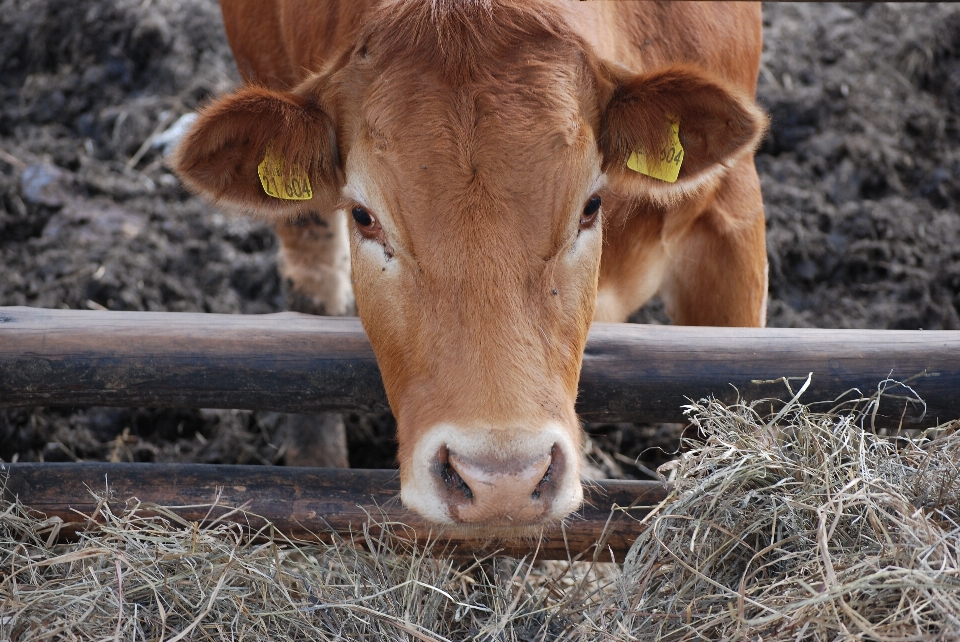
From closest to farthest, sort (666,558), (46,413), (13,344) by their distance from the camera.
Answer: (666,558) < (13,344) < (46,413)

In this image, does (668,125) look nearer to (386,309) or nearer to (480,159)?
(480,159)

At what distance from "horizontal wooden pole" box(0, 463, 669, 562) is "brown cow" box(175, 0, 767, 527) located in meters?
0.37

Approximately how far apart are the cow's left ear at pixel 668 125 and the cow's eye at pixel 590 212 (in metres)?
0.15

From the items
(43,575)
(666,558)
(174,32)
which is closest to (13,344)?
(43,575)

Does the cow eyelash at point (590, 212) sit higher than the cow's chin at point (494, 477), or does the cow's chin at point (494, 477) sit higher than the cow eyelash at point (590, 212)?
the cow eyelash at point (590, 212)

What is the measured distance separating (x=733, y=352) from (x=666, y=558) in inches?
26.8

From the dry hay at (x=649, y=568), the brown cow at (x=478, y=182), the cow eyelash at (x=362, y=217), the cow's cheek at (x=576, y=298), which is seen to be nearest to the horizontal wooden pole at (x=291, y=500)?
the dry hay at (x=649, y=568)

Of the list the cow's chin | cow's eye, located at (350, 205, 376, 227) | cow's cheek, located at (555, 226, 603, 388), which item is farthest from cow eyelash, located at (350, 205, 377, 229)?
the cow's chin

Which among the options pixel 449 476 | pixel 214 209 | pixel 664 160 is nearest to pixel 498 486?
pixel 449 476

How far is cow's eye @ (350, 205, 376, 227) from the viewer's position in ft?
8.13

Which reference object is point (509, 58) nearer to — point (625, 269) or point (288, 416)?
point (625, 269)

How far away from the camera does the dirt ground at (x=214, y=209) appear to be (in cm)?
437

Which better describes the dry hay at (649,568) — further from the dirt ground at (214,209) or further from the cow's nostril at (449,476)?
the dirt ground at (214,209)

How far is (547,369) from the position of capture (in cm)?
222
